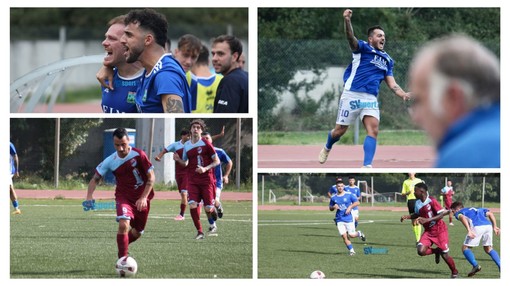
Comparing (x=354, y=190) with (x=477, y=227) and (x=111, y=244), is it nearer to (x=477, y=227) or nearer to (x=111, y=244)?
(x=477, y=227)

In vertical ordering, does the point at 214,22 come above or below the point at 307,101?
above

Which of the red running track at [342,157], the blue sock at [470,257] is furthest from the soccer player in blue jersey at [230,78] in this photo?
the red running track at [342,157]

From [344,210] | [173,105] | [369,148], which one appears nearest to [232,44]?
[173,105]

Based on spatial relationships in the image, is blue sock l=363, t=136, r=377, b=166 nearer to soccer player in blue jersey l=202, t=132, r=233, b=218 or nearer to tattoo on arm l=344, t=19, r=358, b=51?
tattoo on arm l=344, t=19, r=358, b=51

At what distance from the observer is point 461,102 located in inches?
66.5

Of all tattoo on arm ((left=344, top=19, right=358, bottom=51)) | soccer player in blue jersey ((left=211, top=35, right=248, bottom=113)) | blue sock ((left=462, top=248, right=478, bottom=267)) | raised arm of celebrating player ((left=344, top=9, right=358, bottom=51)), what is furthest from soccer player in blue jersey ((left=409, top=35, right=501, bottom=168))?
blue sock ((left=462, top=248, right=478, bottom=267))

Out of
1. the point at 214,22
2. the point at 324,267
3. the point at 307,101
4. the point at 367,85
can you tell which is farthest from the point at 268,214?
the point at 214,22

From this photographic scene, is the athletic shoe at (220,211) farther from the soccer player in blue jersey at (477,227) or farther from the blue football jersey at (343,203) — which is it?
the soccer player in blue jersey at (477,227)

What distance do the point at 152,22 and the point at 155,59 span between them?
11.0 inches

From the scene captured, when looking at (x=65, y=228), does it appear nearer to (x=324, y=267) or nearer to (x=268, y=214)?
(x=324, y=267)

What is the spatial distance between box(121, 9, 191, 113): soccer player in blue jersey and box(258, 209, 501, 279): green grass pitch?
81.6 inches

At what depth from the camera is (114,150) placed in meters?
→ 7.05

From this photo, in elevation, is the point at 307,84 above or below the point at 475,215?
above

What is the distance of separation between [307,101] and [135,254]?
7987 millimetres
